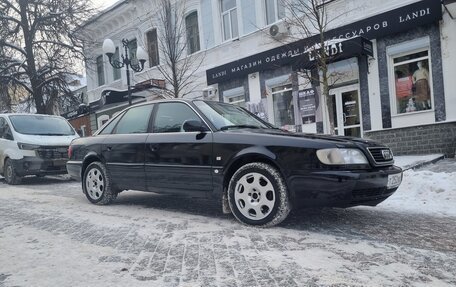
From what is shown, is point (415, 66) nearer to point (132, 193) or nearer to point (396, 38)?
point (396, 38)

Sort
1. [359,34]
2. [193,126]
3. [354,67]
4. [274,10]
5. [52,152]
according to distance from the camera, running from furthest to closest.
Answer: [274,10] → [354,67] → [359,34] → [52,152] → [193,126]

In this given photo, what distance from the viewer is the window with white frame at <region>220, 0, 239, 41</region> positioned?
16.8 m

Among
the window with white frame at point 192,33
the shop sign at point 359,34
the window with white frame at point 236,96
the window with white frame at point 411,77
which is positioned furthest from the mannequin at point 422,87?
the window with white frame at point 192,33

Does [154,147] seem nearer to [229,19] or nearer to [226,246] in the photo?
[226,246]

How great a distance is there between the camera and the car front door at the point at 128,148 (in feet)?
19.7

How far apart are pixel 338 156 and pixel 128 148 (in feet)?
10.7

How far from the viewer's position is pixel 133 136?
6191 millimetres

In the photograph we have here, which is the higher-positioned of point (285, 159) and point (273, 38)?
point (273, 38)

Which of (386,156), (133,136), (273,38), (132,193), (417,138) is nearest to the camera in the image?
(386,156)

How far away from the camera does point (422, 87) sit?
11359 millimetres

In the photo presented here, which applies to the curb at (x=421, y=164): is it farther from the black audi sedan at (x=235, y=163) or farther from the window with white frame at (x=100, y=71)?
the window with white frame at (x=100, y=71)

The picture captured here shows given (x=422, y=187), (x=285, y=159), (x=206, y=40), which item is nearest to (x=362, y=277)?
(x=285, y=159)

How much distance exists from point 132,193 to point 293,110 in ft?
26.4

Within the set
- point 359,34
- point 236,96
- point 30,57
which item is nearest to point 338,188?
point 359,34
